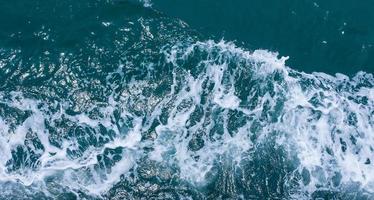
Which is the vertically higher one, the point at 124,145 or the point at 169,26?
the point at 169,26

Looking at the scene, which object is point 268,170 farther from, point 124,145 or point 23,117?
point 23,117

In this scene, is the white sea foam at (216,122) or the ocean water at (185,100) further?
the white sea foam at (216,122)

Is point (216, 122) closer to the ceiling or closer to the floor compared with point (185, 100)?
closer to the floor

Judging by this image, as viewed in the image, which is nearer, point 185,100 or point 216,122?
point 216,122

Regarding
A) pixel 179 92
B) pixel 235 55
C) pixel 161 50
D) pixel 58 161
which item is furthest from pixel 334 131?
pixel 58 161

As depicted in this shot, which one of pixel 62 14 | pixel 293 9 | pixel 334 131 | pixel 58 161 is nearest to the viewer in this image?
pixel 58 161

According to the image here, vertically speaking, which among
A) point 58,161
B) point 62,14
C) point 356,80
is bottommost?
point 58,161

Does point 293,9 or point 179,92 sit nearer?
point 179,92

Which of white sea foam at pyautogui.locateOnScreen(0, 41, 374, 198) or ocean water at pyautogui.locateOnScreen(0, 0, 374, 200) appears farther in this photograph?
white sea foam at pyautogui.locateOnScreen(0, 41, 374, 198)
